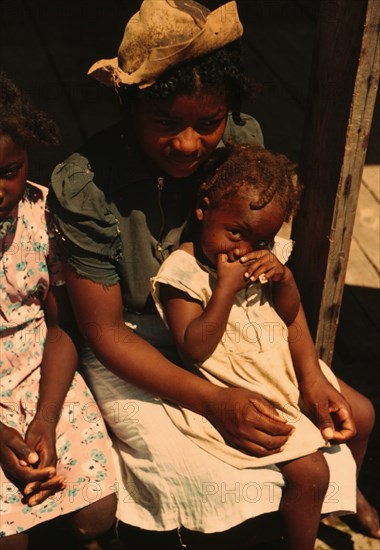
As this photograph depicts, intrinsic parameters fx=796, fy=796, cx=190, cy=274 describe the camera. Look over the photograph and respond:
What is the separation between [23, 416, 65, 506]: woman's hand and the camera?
7.48 ft

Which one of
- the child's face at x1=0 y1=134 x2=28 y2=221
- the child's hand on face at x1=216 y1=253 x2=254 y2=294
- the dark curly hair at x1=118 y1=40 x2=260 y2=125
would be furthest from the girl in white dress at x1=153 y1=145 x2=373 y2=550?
the child's face at x1=0 y1=134 x2=28 y2=221

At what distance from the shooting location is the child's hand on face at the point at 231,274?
7.50 ft

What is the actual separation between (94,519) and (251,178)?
1102 millimetres

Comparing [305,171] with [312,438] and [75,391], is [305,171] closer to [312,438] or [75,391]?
[312,438]

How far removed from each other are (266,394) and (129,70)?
1.02 m

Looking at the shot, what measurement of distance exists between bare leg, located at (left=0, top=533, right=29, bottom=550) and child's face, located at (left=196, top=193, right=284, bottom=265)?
96 cm

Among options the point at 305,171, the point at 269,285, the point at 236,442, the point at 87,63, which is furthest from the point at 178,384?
the point at 87,63

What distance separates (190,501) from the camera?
2332 millimetres

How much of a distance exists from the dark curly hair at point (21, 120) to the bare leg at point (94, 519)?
3.50ft

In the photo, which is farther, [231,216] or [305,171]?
[305,171]

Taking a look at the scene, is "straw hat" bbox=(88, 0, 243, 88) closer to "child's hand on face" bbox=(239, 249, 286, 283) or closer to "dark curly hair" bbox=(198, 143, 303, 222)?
"dark curly hair" bbox=(198, 143, 303, 222)

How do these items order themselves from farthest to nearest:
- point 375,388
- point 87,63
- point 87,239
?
1. point 87,63
2. point 375,388
3. point 87,239

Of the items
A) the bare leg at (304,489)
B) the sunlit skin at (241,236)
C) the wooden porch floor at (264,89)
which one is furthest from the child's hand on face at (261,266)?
the wooden porch floor at (264,89)

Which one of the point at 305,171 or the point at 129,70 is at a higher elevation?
the point at 129,70
